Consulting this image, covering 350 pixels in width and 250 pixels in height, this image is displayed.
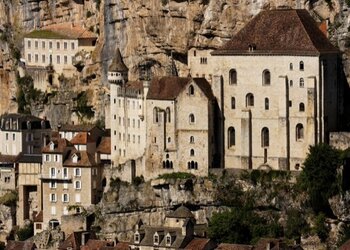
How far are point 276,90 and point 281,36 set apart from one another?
383cm

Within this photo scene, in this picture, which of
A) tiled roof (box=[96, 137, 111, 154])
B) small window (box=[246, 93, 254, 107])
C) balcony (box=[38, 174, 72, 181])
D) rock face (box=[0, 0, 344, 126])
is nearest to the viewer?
small window (box=[246, 93, 254, 107])

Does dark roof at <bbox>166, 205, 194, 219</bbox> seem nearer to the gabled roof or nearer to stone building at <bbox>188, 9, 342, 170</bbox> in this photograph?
stone building at <bbox>188, 9, 342, 170</bbox>

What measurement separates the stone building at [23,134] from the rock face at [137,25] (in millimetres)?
3240

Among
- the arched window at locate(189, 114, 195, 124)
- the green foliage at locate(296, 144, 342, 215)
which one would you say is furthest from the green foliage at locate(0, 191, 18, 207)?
the green foliage at locate(296, 144, 342, 215)

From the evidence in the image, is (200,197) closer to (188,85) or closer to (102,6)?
(188,85)

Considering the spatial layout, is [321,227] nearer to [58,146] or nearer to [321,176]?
[321,176]

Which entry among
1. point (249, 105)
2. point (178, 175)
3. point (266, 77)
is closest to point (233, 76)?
point (249, 105)

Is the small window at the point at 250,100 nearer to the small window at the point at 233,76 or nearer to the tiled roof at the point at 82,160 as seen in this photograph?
the small window at the point at 233,76

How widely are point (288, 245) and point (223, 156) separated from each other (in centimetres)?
1113

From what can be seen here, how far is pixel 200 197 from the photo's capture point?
15362cm

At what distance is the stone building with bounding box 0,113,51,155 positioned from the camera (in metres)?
171

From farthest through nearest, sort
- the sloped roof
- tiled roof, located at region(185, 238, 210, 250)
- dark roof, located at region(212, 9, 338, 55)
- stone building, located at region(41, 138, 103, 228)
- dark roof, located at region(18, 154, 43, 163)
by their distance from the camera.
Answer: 1. the sloped roof
2. dark roof, located at region(18, 154, 43, 163)
3. stone building, located at region(41, 138, 103, 228)
4. dark roof, located at region(212, 9, 338, 55)
5. tiled roof, located at region(185, 238, 210, 250)

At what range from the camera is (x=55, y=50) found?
177375 mm

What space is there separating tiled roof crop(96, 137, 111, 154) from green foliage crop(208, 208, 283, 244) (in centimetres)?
1474
